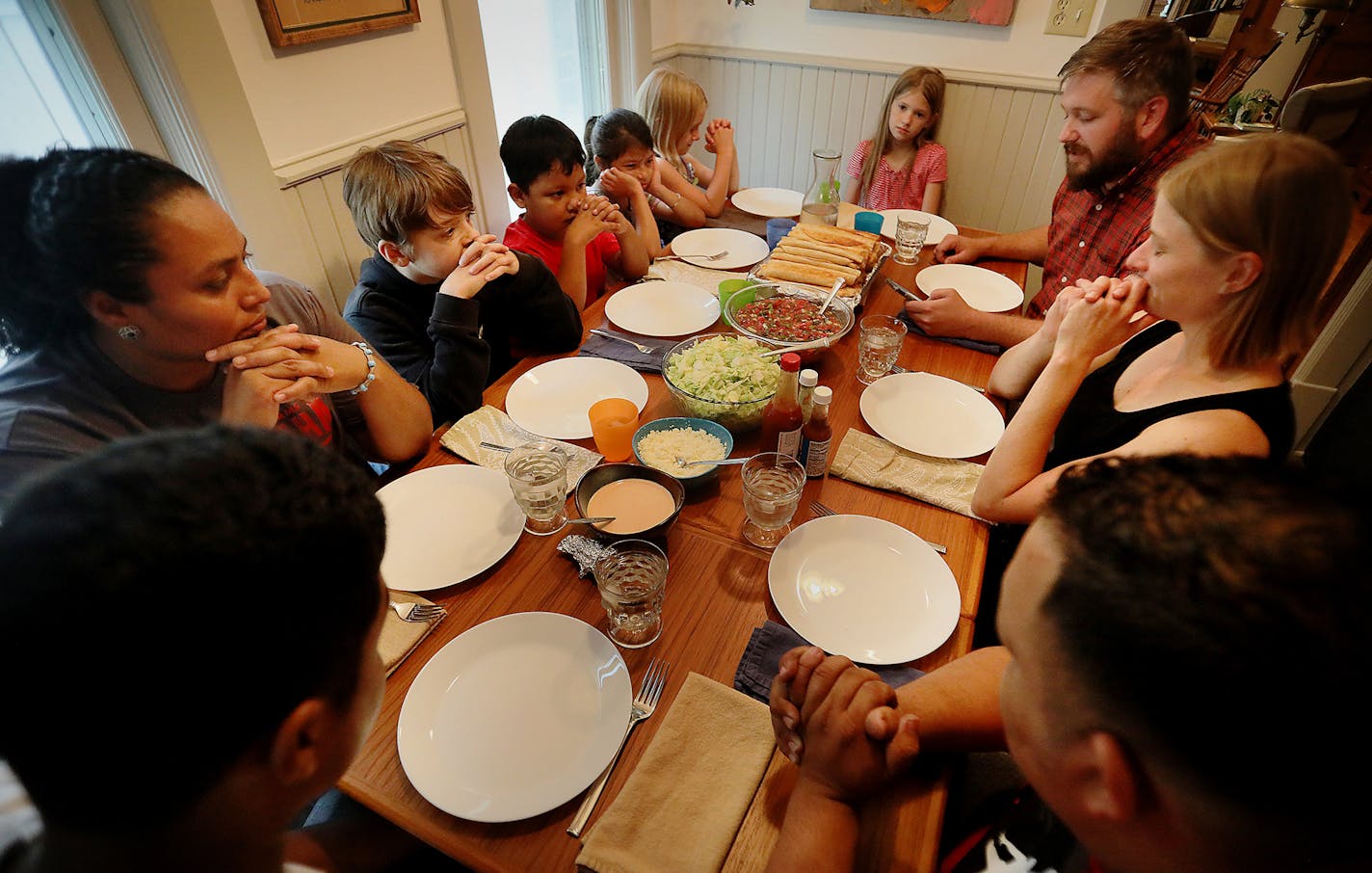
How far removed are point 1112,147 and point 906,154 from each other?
1927 mm

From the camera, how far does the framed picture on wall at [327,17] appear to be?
2037mm

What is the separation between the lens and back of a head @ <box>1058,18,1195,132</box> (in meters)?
1.90

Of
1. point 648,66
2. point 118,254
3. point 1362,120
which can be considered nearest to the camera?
point 118,254

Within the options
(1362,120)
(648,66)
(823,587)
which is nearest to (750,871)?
→ (823,587)

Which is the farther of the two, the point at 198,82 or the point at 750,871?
the point at 198,82

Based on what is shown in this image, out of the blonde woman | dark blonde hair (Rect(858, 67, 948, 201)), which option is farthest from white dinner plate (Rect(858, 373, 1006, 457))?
dark blonde hair (Rect(858, 67, 948, 201))

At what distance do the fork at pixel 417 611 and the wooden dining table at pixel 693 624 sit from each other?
0.9 inches

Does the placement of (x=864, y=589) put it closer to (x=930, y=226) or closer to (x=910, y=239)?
(x=910, y=239)

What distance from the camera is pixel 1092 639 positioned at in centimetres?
54

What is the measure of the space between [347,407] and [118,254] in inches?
24.6

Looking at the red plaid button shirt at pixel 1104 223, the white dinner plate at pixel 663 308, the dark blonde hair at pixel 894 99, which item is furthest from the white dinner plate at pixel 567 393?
the dark blonde hair at pixel 894 99

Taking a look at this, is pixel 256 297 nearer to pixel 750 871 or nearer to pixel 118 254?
pixel 118 254

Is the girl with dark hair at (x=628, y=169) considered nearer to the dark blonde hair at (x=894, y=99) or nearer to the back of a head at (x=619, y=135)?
the back of a head at (x=619, y=135)

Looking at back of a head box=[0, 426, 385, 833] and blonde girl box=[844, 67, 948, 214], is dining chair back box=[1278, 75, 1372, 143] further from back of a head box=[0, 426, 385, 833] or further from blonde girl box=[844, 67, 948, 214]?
back of a head box=[0, 426, 385, 833]
